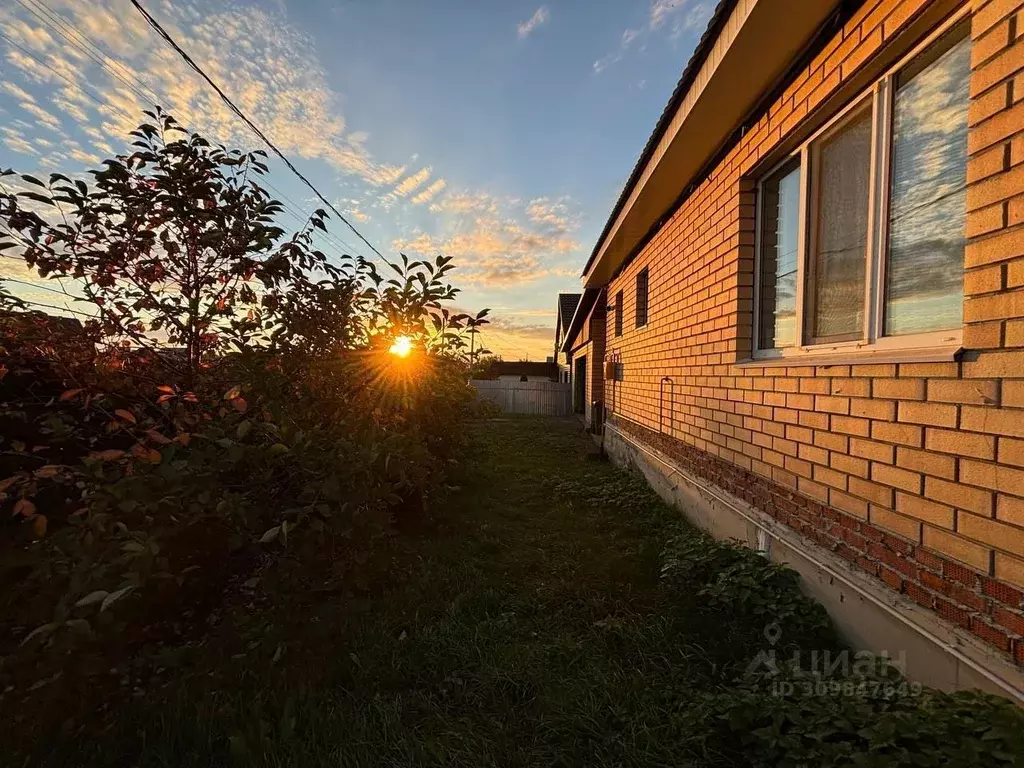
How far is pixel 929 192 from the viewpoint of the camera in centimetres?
191

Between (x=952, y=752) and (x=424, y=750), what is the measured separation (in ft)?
5.17

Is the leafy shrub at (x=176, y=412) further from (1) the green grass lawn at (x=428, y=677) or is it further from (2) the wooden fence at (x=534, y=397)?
(2) the wooden fence at (x=534, y=397)

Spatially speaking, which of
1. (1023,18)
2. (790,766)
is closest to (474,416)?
(790,766)

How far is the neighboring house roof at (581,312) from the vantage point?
11016 millimetres

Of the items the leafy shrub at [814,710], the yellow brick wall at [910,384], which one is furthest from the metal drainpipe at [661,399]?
the leafy shrub at [814,710]

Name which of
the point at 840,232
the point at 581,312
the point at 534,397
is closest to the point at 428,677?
the point at 840,232

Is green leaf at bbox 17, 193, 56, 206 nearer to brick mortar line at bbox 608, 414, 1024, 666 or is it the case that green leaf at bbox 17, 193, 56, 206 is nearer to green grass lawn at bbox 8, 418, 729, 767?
green grass lawn at bbox 8, 418, 729, 767

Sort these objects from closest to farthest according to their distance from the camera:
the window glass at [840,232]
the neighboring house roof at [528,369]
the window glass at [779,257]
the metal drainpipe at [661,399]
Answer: the window glass at [840,232], the window glass at [779,257], the metal drainpipe at [661,399], the neighboring house roof at [528,369]

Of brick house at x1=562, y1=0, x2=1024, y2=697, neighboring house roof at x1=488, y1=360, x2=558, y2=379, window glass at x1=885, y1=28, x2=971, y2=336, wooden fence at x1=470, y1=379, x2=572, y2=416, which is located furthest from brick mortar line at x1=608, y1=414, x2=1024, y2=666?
neighboring house roof at x1=488, y1=360, x2=558, y2=379

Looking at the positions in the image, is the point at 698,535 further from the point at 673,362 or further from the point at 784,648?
the point at 673,362

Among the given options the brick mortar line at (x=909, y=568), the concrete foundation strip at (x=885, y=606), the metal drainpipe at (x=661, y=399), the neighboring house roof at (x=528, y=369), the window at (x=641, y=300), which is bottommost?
the concrete foundation strip at (x=885, y=606)

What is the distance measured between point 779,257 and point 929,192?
120 cm

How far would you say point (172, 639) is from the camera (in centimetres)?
220

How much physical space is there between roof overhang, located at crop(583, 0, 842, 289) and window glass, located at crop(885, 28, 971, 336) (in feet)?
2.31
